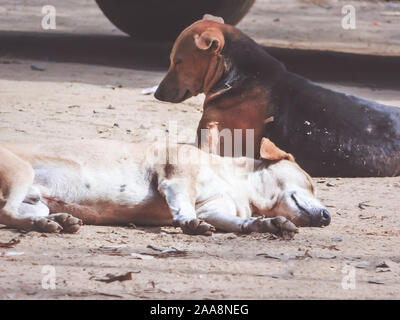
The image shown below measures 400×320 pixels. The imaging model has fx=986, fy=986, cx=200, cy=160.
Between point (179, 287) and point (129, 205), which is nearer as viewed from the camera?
point (179, 287)

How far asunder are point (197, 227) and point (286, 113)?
2061 mm

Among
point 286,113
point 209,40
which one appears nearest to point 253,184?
point 286,113

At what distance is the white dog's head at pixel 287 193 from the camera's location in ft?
19.3

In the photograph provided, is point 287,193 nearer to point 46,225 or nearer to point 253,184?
point 253,184

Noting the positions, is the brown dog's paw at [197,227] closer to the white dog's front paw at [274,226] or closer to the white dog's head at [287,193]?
the white dog's front paw at [274,226]

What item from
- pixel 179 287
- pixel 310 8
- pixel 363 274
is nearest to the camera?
pixel 179 287

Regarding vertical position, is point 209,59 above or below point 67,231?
above

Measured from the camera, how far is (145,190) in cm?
583

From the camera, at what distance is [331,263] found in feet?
16.9

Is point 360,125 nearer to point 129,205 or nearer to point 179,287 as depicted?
point 129,205

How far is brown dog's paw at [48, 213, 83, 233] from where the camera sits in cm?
542

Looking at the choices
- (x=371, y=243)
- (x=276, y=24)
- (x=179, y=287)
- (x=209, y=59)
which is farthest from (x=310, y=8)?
(x=179, y=287)

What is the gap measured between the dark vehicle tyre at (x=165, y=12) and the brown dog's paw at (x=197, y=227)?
26.0 feet

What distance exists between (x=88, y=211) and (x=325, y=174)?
93.5 inches
